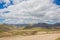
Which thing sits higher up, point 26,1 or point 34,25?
point 26,1

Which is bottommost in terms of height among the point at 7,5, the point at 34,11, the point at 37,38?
the point at 37,38

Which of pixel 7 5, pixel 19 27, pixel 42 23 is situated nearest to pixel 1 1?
pixel 7 5

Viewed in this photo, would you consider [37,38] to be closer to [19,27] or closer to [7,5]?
[19,27]

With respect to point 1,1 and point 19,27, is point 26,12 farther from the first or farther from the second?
point 1,1

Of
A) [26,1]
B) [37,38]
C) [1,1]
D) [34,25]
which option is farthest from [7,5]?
[37,38]

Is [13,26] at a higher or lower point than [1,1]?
lower

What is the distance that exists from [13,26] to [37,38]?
0.44 m

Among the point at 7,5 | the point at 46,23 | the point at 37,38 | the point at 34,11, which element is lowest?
the point at 37,38

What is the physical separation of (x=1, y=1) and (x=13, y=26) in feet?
1.52

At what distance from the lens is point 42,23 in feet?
8.89

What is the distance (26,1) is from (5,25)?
52cm

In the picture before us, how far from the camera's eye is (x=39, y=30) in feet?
8.91

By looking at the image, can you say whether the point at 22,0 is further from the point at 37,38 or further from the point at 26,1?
the point at 37,38

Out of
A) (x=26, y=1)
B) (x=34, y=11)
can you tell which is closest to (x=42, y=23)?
(x=34, y=11)
